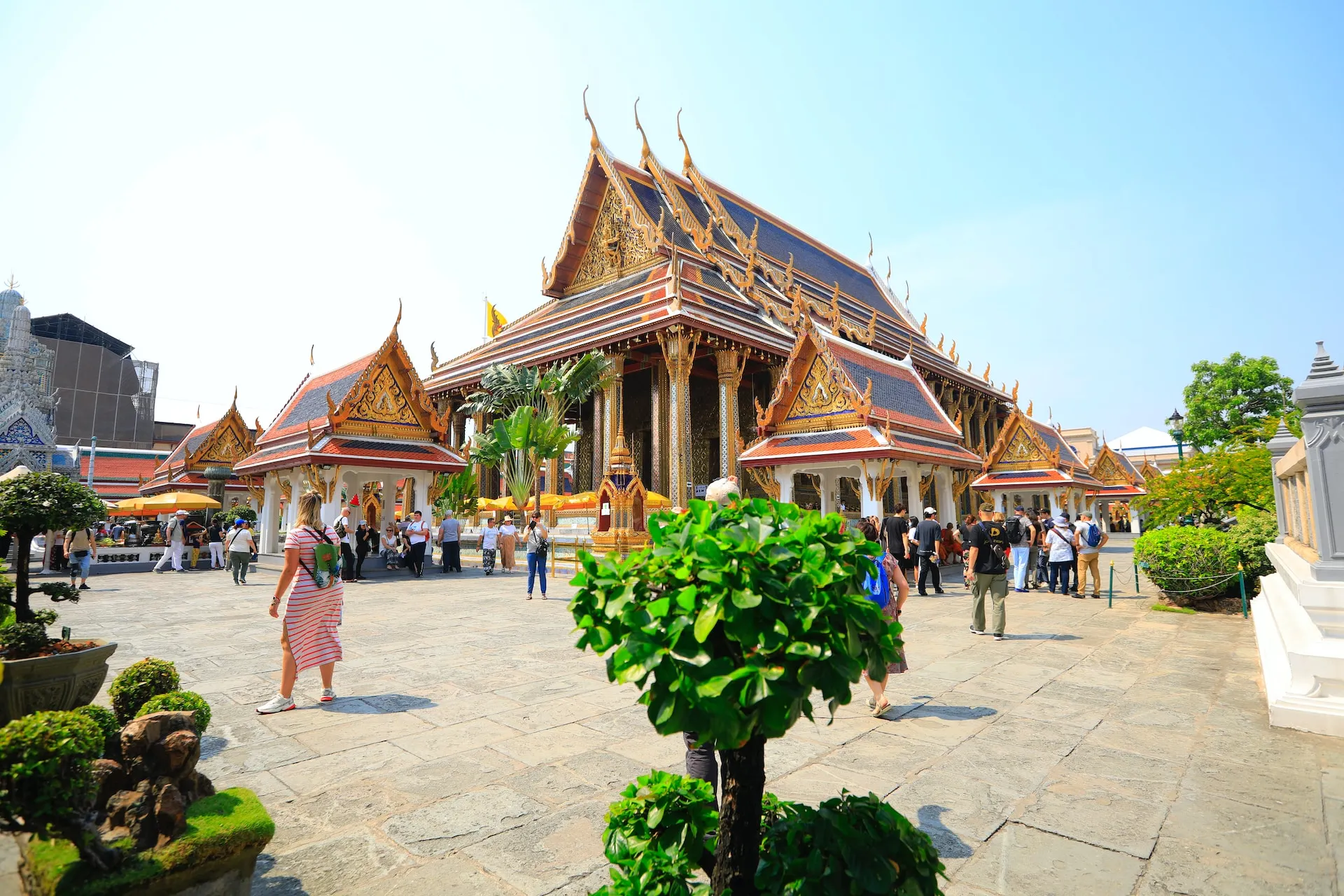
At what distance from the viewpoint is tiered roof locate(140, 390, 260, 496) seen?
24.5 meters

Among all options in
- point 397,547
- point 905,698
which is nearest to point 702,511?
point 905,698

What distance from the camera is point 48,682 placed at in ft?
9.77

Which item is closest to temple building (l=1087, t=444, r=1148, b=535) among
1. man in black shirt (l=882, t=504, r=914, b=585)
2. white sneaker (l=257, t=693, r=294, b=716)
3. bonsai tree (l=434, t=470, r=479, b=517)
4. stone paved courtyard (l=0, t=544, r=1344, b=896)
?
man in black shirt (l=882, t=504, r=914, b=585)

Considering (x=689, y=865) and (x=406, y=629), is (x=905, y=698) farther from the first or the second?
(x=406, y=629)

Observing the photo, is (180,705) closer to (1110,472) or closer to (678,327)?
(678,327)

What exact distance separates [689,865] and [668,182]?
22.9 meters

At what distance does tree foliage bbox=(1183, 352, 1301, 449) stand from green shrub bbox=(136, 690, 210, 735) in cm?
3676

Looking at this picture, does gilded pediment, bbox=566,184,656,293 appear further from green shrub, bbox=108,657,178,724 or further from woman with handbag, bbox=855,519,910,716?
green shrub, bbox=108,657,178,724

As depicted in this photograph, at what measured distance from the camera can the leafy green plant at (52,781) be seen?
1582 mm

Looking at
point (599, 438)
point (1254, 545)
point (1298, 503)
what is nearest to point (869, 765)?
point (1298, 503)

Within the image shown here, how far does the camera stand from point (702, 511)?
5.04 ft

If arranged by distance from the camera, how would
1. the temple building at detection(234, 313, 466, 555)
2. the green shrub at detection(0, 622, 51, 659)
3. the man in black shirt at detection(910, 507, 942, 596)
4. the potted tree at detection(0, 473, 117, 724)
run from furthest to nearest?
the temple building at detection(234, 313, 466, 555) → the man in black shirt at detection(910, 507, 942, 596) → the green shrub at detection(0, 622, 51, 659) → the potted tree at detection(0, 473, 117, 724)

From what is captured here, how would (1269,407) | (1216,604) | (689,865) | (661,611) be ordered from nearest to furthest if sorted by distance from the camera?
1. (661,611)
2. (689,865)
3. (1216,604)
4. (1269,407)

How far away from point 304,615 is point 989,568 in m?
5.84
